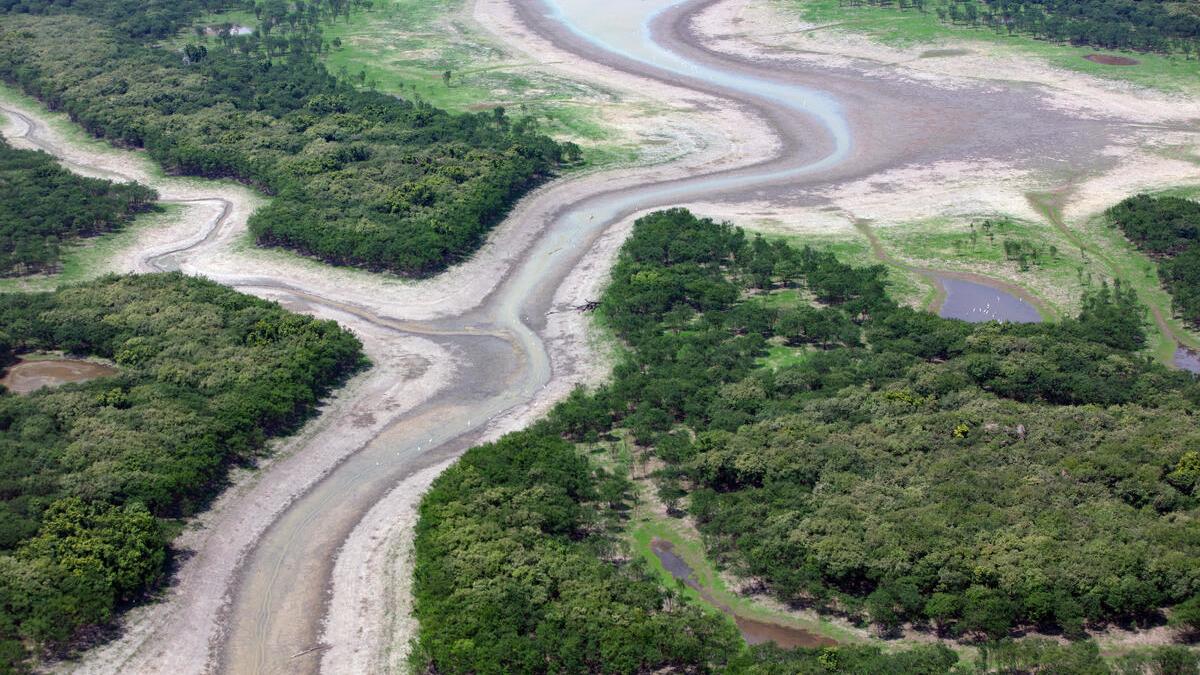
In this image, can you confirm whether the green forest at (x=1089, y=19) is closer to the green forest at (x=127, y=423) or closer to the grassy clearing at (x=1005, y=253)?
the grassy clearing at (x=1005, y=253)

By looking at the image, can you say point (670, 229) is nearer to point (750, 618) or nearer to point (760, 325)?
point (760, 325)

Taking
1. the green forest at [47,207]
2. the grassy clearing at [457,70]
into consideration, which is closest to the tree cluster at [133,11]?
the grassy clearing at [457,70]

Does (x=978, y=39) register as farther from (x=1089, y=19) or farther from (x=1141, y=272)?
(x=1141, y=272)

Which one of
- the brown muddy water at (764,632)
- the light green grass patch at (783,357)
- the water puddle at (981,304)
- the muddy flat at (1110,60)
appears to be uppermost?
the muddy flat at (1110,60)

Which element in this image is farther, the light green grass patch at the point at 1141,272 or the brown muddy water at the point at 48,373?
the light green grass patch at the point at 1141,272

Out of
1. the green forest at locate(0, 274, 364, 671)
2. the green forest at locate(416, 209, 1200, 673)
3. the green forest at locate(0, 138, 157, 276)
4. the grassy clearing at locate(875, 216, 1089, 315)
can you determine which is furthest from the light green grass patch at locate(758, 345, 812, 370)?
the green forest at locate(0, 138, 157, 276)

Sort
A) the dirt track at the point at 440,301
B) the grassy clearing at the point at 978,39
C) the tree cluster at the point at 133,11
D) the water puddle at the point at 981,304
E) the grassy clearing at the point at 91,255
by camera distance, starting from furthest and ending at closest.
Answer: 1. the tree cluster at the point at 133,11
2. the grassy clearing at the point at 978,39
3. the grassy clearing at the point at 91,255
4. the water puddle at the point at 981,304
5. the dirt track at the point at 440,301

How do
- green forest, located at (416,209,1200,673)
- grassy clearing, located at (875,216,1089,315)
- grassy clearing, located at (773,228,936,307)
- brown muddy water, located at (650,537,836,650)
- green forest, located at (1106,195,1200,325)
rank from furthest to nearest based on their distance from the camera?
grassy clearing, located at (875,216,1089,315) < grassy clearing, located at (773,228,936,307) < green forest, located at (1106,195,1200,325) < brown muddy water, located at (650,537,836,650) < green forest, located at (416,209,1200,673)

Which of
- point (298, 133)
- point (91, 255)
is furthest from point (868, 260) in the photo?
point (91, 255)

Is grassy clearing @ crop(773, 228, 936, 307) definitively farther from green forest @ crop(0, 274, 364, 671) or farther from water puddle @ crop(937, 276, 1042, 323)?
green forest @ crop(0, 274, 364, 671)
